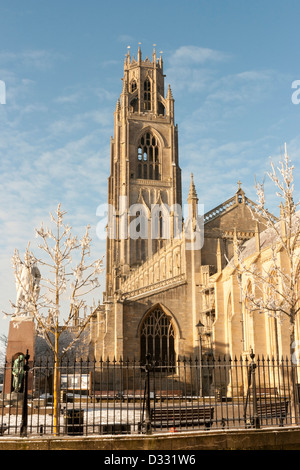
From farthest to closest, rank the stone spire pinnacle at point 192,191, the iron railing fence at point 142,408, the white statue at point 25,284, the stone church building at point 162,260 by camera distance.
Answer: the stone spire pinnacle at point 192,191 → the stone church building at point 162,260 → the white statue at point 25,284 → the iron railing fence at point 142,408

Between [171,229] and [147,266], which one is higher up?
[171,229]

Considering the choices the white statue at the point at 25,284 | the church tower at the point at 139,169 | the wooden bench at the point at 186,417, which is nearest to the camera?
the wooden bench at the point at 186,417

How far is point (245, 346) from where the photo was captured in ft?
92.3

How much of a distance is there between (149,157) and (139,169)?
2311 mm

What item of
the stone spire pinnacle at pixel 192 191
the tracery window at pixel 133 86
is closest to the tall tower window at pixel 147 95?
the tracery window at pixel 133 86

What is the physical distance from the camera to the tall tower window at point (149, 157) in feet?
217

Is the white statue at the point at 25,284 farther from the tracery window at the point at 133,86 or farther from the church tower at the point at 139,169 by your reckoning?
the tracery window at the point at 133,86

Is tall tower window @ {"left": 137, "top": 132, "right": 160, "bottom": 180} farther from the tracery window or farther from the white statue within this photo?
the white statue

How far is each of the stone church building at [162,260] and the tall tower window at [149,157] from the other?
0.14 meters

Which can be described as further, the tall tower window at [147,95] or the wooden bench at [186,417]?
the tall tower window at [147,95]
